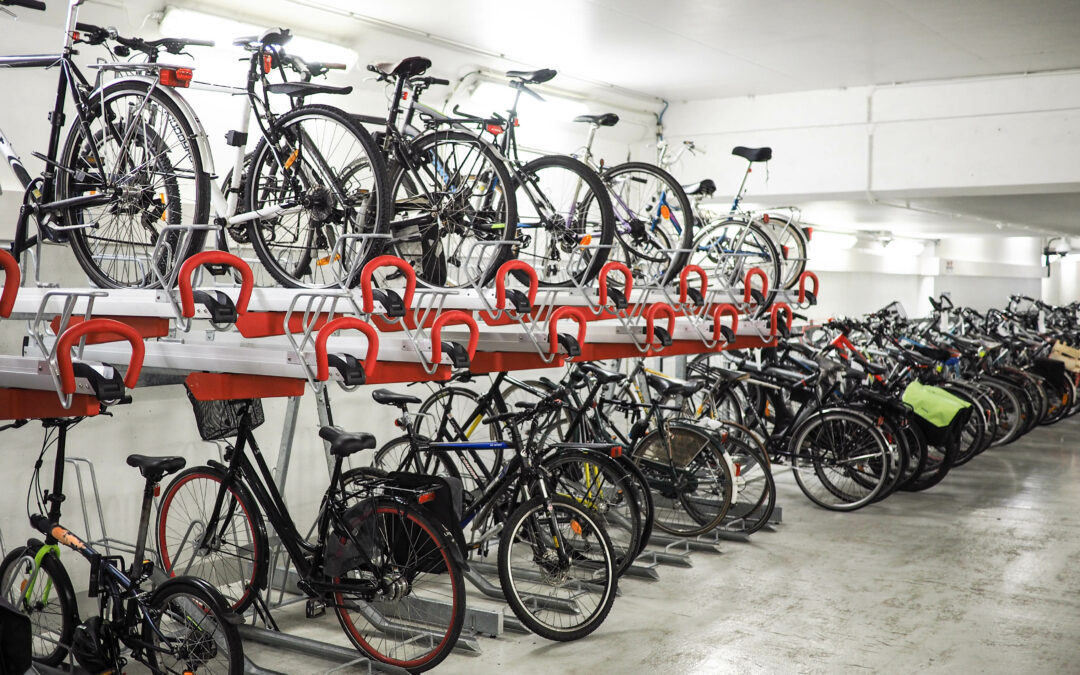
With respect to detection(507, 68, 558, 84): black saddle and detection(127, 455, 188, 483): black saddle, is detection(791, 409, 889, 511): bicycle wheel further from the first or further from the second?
detection(127, 455, 188, 483): black saddle

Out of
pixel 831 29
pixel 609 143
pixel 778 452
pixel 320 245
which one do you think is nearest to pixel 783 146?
pixel 609 143

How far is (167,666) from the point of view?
3.10 metres

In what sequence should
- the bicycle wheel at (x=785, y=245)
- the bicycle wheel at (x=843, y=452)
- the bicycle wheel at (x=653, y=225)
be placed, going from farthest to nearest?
the bicycle wheel at (x=843, y=452)
the bicycle wheel at (x=785, y=245)
the bicycle wheel at (x=653, y=225)

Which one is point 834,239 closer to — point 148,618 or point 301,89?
point 301,89

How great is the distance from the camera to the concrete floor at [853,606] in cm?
386

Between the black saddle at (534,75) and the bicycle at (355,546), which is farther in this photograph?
the black saddle at (534,75)

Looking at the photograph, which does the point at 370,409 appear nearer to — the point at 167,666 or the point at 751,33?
the point at 167,666

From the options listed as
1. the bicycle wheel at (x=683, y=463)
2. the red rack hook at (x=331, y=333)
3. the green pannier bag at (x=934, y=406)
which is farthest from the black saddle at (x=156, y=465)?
the green pannier bag at (x=934, y=406)

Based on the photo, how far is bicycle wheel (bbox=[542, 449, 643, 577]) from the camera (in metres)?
4.49

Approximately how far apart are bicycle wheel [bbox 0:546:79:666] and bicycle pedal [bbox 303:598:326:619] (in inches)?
42.1

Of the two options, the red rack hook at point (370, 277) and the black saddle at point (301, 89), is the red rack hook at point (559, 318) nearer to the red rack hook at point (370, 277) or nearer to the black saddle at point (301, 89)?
the red rack hook at point (370, 277)

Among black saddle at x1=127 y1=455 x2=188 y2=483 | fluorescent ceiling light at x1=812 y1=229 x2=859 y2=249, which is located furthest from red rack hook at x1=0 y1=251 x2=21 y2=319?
fluorescent ceiling light at x1=812 y1=229 x2=859 y2=249

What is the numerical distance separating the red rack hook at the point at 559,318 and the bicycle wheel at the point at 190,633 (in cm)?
147

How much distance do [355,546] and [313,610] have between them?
99 cm
